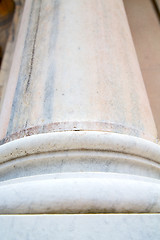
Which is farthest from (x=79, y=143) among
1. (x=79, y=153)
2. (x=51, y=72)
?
(x=51, y=72)

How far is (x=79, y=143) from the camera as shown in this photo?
0.78 meters

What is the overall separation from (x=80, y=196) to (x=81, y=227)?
75 millimetres

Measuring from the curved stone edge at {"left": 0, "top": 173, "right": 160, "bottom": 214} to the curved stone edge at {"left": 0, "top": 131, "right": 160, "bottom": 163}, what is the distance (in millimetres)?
108

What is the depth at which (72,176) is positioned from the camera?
715mm

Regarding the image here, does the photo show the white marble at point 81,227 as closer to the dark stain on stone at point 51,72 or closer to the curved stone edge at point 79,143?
the curved stone edge at point 79,143

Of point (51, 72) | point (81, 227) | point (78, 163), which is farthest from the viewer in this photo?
point (51, 72)

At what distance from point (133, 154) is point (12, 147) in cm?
40

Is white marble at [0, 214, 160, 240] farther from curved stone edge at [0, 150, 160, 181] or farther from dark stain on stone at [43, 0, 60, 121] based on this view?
dark stain on stone at [43, 0, 60, 121]

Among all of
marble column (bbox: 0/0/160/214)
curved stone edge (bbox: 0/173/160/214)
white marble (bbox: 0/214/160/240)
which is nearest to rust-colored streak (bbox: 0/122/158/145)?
marble column (bbox: 0/0/160/214)

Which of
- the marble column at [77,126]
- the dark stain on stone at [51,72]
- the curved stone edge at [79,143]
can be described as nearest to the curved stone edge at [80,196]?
the marble column at [77,126]

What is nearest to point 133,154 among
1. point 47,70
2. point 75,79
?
point 75,79

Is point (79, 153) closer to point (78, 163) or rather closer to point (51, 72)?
point (78, 163)

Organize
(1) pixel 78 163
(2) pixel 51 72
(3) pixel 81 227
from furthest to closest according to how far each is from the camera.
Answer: (2) pixel 51 72 < (1) pixel 78 163 < (3) pixel 81 227

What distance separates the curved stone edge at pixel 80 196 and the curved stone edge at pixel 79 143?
108mm
